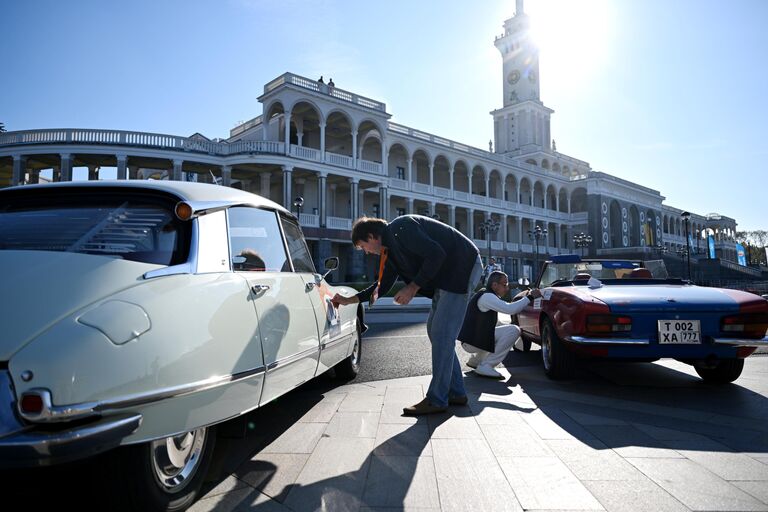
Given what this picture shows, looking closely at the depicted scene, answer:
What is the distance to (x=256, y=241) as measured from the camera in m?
3.02

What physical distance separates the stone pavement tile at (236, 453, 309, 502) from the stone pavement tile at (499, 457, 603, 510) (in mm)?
1180

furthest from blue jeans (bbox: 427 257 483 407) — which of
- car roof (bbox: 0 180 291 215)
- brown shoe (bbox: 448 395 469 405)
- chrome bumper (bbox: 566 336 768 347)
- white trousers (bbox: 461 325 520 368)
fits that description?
car roof (bbox: 0 180 291 215)

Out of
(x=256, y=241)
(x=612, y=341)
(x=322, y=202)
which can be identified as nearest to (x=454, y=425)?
(x=612, y=341)

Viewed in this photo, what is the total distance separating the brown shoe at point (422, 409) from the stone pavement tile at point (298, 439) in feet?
2.25

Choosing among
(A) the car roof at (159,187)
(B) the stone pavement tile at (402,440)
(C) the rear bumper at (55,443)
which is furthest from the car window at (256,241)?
(B) the stone pavement tile at (402,440)

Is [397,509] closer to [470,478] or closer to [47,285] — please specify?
[470,478]

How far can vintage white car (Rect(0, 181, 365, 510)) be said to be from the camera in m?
1.53

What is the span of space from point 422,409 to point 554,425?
39.3 inches

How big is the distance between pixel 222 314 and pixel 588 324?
11.2 feet

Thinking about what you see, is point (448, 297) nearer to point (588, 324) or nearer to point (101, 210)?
point (588, 324)

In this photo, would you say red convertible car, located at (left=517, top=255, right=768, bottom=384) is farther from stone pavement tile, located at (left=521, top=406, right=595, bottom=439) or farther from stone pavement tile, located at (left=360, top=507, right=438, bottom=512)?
stone pavement tile, located at (left=360, top=507, right=438, bottom=512)

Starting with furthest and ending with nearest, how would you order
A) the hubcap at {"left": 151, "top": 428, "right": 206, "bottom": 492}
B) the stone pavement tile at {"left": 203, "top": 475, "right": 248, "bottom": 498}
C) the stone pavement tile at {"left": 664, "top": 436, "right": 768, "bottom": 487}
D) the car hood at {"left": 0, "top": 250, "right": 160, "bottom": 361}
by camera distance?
the stone pavement tile at {"left": 664, "top": 436, "right": 768, "bottom": 487} → the stone pavement tile at {"left": 203, "top": 475, "right": 248, "bottom": 498} → the hubcap at {"left": 151, "top": 428, "right": 206, "bottom": 492} → the car hood at {"left": 0, "top": 250, "right": 160, "bottom": 361}

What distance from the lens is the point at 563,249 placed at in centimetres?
5844

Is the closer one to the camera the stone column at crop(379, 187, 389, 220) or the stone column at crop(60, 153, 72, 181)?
the stone column at crop(60, 153, 72, 181)
